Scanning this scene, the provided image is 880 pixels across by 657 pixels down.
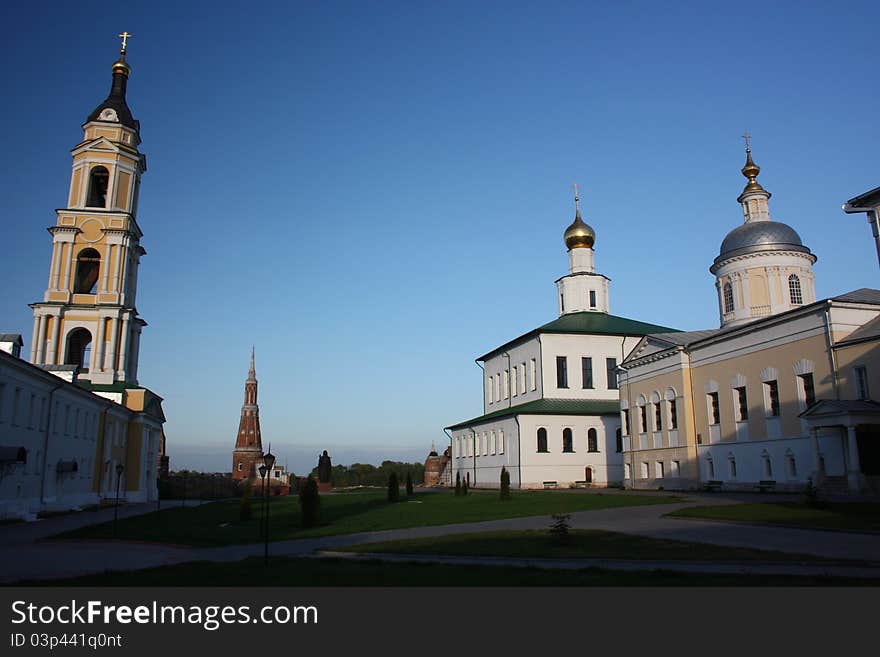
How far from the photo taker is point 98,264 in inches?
1834

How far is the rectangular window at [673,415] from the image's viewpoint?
3838 cm

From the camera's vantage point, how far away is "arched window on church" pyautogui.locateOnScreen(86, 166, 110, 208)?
45.6 metres

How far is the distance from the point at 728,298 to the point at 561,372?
47.8ft

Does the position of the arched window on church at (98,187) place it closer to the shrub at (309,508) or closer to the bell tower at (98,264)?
the bell tower at (98,264)

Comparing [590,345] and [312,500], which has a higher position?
[590,345]

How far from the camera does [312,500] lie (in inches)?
890

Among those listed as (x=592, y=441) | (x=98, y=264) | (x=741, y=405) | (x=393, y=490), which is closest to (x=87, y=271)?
(x=98, y=264)

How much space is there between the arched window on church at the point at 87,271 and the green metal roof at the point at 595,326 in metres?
32.5

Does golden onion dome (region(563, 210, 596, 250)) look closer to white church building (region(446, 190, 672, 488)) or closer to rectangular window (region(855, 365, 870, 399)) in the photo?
white church building (region(446, 190, 672, 488))

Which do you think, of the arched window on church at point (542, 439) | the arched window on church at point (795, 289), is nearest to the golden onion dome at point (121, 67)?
the arched window on church at point (542, 439)
